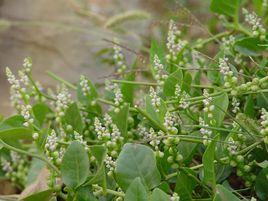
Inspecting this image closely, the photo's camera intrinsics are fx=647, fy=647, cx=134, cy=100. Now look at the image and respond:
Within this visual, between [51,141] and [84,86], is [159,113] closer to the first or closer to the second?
[51,141]

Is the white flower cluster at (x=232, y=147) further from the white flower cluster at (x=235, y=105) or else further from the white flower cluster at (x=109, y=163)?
the white flower cluster at (x=109, y=163)

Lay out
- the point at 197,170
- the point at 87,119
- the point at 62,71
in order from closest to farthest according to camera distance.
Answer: the point at 197,170 < the point at 87,119 < the point at 62,71

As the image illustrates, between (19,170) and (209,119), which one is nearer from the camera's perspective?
(209,119)

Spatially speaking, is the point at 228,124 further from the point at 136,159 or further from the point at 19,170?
the point at 19,170

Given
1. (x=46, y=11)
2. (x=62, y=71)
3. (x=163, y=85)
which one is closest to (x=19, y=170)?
(x=163, y=85)

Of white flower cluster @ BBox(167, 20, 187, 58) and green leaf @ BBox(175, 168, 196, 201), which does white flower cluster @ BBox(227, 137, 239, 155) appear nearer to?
green leaf @ BBox(175, 168, 196, 201)

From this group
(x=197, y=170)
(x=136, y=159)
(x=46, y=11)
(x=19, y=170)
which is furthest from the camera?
(x=46, y=11)

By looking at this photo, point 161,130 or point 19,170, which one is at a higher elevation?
point 161,130
